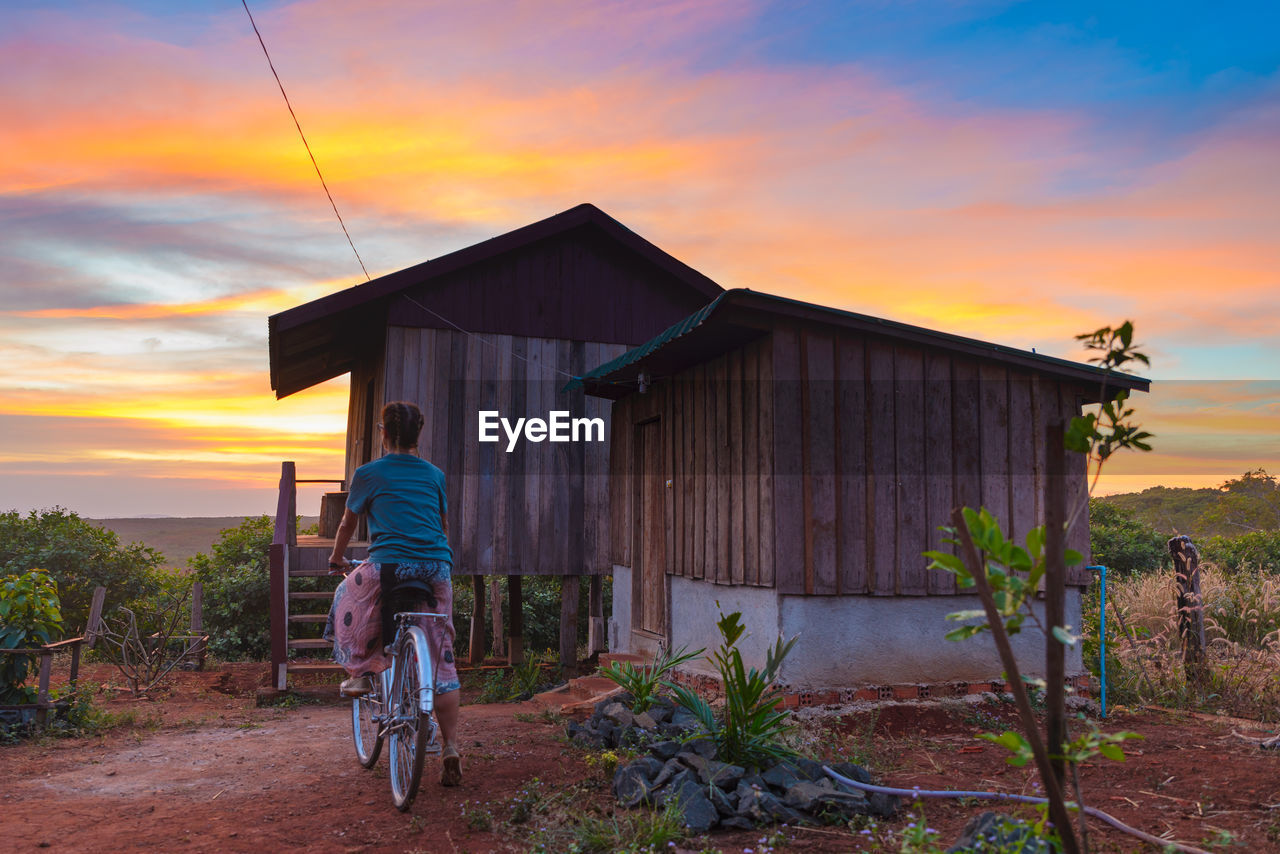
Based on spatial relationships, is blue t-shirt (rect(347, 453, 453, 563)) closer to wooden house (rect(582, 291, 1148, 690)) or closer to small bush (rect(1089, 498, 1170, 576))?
wooden house (rect(582, 291, 1148, 690))

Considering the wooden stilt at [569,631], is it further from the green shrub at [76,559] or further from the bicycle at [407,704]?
the green shrub at [76,559]

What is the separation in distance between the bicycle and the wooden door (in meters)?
4.73

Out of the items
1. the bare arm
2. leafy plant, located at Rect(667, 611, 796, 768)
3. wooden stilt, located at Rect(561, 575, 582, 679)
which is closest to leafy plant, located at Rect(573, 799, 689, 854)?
leafy plant, located at Rect(667, 611, 796, 768)

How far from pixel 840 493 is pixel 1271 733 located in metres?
3.55

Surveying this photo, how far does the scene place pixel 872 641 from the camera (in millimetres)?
7586

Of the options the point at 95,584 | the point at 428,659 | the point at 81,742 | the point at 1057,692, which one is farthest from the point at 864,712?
the point at 95,584

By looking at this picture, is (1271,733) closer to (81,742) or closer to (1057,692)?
(1057,692)

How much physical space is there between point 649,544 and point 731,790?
5.68m

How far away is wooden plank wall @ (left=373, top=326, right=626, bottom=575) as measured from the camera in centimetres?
1191

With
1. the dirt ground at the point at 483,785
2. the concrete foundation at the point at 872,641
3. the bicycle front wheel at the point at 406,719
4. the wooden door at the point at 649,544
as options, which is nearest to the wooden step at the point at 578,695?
the dirt ground at the point at 483,785

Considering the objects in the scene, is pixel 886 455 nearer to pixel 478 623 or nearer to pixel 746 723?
pixel 746 723

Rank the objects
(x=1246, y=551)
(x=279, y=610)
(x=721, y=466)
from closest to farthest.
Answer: (x=721, y=466) → (x=279, y=610) → (x=1246, y=551)

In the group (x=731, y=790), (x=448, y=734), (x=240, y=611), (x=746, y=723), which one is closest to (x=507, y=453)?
(x=448, y=734)

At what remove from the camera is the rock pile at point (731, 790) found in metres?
4.69
